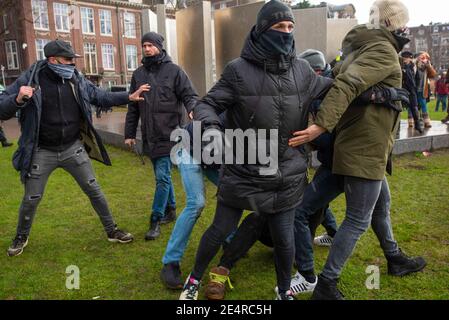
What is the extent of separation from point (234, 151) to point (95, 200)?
6.72 ft

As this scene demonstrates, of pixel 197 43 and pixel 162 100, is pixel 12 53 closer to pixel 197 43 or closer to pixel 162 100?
pixel 197 43

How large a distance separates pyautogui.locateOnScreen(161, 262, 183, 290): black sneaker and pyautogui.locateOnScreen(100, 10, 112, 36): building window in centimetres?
5141

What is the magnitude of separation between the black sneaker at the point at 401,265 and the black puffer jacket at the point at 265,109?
3.91 ft

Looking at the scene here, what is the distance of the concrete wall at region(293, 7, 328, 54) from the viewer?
8602 mm

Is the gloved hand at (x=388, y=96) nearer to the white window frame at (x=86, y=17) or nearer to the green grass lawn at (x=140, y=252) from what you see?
the green grass lawn at (x=140, y=252)

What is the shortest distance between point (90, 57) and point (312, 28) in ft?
148

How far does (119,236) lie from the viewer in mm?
4277

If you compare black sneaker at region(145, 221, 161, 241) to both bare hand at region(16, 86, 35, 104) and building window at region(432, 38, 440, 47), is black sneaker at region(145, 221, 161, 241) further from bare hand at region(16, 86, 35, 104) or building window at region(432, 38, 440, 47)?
building window at region(432, 38, 440, 47)

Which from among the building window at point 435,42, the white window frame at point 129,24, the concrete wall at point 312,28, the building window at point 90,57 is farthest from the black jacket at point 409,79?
the building window at point 435,42

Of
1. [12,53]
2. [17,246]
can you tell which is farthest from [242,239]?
[12,53]

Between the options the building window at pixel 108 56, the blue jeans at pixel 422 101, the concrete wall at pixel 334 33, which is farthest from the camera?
the building window at pixel 108 56

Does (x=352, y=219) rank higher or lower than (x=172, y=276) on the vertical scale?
higher

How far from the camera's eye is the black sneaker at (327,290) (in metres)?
2.98
